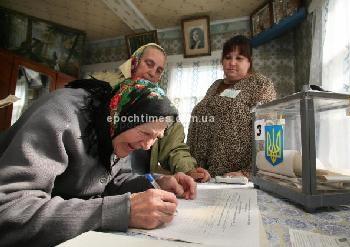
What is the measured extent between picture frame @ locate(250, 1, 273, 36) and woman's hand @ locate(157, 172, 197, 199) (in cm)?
309

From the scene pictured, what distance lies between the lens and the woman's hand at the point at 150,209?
0.61m

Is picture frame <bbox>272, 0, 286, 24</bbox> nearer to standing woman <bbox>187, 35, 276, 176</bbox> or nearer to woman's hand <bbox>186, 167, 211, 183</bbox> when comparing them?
standing woman <bbox>187, 35, 276, 176</bbox>

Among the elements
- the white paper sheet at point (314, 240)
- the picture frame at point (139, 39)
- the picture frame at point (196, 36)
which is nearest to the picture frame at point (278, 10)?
the picture frame at point (196, 36)

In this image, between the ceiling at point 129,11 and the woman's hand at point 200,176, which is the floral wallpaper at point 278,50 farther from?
the woman's hand at point 200,176

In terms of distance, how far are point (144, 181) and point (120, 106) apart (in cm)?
34

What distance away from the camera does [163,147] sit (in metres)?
1.74

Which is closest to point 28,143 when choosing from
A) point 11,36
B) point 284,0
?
point 284,0

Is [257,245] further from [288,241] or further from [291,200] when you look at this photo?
[291,200]

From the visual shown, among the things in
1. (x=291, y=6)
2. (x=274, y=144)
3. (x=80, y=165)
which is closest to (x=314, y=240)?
(x=274, y=144)

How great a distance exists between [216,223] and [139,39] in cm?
417

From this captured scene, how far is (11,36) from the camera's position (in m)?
4.13

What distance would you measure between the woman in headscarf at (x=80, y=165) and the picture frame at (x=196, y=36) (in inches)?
134

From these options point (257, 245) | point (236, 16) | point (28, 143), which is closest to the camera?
point (257, 245)

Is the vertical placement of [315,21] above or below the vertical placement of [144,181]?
above
